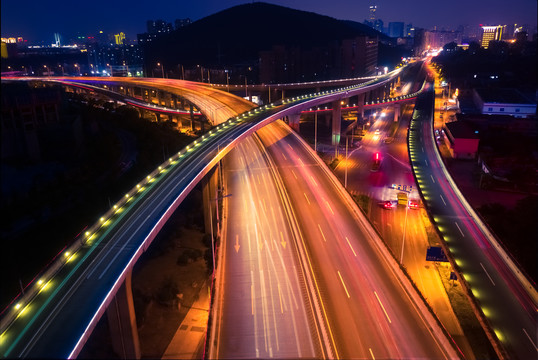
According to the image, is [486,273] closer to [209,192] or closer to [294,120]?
[209,192]

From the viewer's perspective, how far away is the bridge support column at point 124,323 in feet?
55.8

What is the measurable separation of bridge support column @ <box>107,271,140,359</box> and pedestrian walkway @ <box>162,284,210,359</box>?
83.6 inches

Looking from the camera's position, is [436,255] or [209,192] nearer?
[436,255]

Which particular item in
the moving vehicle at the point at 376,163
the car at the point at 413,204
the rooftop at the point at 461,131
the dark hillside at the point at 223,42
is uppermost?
the dark hillside at the point at 223,42

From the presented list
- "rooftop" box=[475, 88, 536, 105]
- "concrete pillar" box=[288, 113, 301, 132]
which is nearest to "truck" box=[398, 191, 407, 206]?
"concrete pillar" box=[288, 113, 301, 132]

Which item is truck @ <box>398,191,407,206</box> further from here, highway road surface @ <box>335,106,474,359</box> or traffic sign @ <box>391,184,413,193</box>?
traffic sign @ <box>391,184,413,193</box>

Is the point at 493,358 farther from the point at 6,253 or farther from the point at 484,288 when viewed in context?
the point at 6,253

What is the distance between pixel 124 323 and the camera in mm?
17562

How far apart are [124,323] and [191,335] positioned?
4.83m

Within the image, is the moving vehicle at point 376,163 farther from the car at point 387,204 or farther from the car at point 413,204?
the car at point 387,204

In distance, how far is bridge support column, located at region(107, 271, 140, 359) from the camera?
1702 cm

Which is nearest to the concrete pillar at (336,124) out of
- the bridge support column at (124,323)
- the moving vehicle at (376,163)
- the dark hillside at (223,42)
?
the moving vehicle at (376,163)

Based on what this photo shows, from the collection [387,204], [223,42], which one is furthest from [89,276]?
[223,42]

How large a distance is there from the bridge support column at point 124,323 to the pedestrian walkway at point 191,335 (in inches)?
83.6
